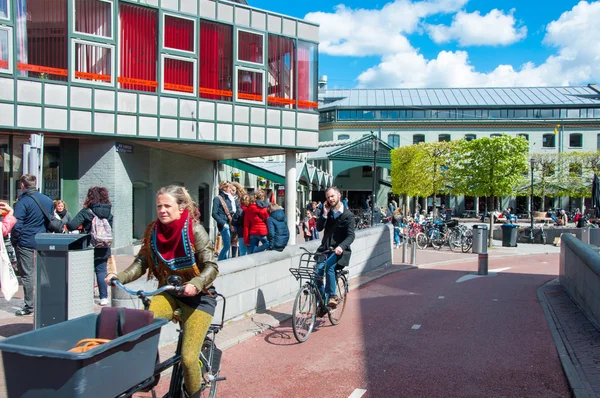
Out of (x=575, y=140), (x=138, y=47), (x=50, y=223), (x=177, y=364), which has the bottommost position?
(x=177, y=364)

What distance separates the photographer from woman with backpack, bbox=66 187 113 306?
763 centimetres

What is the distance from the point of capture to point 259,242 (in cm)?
1037

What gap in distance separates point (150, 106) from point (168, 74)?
1154 millimetres

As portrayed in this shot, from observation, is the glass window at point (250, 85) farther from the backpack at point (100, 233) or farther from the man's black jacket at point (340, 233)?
the man's black jacket at point (340, 233)

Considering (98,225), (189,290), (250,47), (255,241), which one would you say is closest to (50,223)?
(98,225)

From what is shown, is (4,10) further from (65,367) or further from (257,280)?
(65,367)

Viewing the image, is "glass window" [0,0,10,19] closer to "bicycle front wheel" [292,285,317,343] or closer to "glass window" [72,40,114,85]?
"glass window" [72,40,114,85]

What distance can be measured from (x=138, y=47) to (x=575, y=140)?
188 feet

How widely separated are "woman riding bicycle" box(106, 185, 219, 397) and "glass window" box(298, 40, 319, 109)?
15.2 meters

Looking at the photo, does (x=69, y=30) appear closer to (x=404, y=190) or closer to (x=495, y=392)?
(x=495, y=392)

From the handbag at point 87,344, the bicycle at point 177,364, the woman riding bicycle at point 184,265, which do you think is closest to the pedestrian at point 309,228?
the bicycle at point 177,364

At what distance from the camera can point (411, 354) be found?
5.95m

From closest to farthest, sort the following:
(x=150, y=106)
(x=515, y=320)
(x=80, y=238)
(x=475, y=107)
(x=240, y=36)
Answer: (x=80, y=238), (x=515, y=320), (x=150, y=106), (x=240, y=36), (x=475, y=107)

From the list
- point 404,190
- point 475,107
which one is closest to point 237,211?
point 404,190
